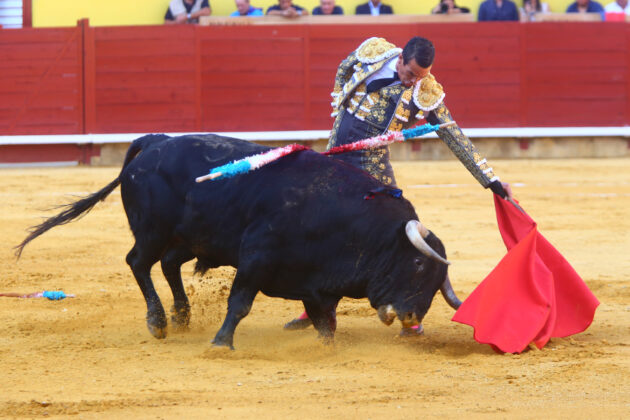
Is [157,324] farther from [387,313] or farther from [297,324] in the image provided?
[387,313]

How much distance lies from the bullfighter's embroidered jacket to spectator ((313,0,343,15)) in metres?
6.94

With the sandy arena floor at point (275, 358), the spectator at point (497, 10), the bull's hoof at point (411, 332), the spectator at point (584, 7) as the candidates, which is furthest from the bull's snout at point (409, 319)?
the spectator at point (584, 7)

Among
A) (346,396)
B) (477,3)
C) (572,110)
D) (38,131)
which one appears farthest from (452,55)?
(346,396)

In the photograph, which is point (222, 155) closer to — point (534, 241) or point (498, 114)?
point (534, 241)

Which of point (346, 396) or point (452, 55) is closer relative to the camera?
point (346, 396)

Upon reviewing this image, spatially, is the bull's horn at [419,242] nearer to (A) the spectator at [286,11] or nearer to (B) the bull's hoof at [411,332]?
(B) the bull's hoof at [411,332]

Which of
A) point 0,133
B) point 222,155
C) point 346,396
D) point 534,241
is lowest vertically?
point 0,133

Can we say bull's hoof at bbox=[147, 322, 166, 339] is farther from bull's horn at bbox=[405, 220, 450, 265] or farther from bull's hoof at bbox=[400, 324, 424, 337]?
bull's horn at bbox=[405, 220, 450, 265]

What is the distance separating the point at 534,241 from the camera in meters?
3.68

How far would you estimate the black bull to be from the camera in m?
3.40

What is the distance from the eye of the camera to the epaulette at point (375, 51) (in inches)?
149

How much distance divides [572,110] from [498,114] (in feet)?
2.84

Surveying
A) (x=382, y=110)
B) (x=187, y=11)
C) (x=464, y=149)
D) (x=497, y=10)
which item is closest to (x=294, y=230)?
(x=382, y=110)

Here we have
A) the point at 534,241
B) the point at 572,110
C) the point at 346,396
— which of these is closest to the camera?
the point at 346,396
